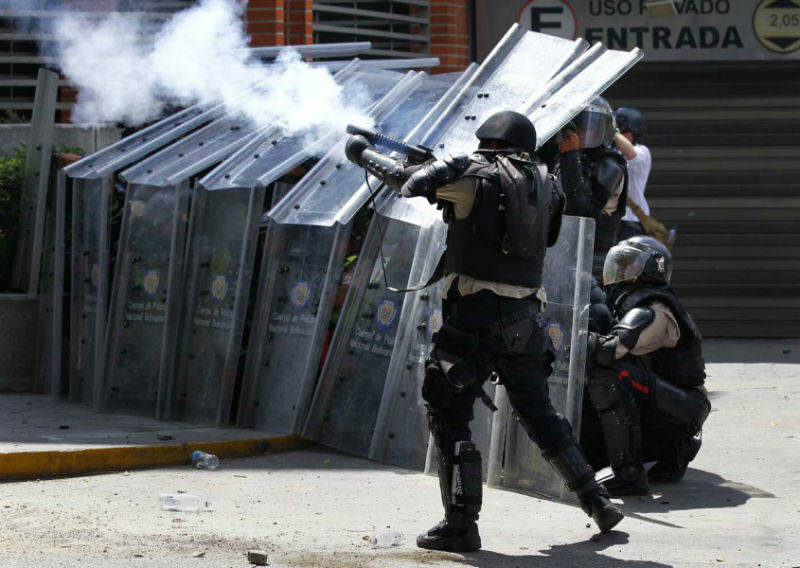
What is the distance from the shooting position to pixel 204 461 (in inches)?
263

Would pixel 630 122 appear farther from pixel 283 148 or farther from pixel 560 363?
pixel 560 363

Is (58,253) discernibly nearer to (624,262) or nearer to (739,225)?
(624,262)

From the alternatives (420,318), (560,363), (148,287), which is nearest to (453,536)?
(560,363)

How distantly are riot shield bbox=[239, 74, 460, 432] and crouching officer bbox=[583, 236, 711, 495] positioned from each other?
1560 mm

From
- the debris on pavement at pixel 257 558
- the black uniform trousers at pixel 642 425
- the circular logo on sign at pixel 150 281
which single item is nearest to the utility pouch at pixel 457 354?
the debris on pavement at pixel 257 558

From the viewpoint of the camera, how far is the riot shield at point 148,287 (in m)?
7.81

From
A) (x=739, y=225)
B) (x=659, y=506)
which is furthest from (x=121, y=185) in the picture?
(x=739, y=225)

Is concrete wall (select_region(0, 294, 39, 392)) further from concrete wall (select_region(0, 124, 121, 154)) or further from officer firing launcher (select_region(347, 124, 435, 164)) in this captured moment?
officer firing launcher (select_region(347, 124, 435, 164))

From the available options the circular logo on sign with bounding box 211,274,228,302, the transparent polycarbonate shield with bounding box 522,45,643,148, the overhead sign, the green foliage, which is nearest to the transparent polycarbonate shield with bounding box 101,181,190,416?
the circular logo on sign with bounding box 211,274,228,302

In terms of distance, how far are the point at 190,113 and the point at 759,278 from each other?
6129 millimetres

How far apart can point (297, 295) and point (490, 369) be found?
2.35 m

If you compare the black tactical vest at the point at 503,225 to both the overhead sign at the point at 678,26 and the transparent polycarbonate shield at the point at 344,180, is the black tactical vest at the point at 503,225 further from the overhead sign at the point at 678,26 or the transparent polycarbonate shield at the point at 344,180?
the overhead sign at the point at 678,26

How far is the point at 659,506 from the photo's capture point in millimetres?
6129

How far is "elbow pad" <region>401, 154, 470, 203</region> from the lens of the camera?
16.4 ft
